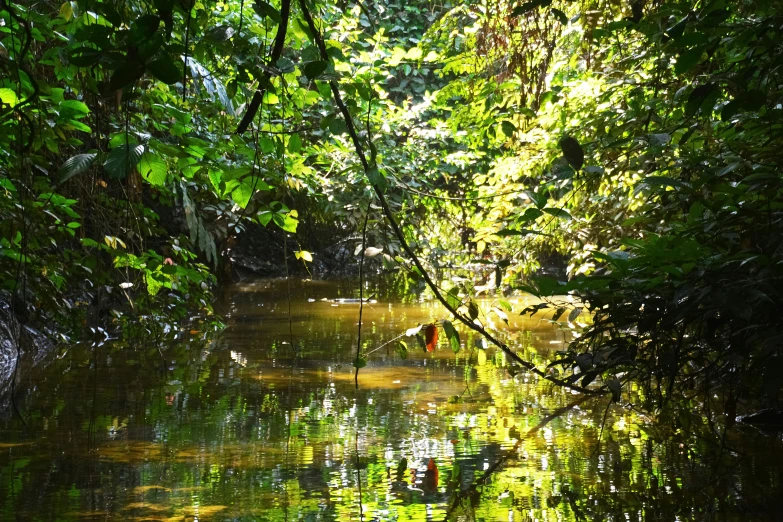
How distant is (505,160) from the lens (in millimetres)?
5500

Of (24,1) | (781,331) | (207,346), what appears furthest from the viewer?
(207,346)

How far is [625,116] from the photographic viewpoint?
404 centimetres

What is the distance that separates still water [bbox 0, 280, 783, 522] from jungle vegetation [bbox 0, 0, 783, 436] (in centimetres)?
29

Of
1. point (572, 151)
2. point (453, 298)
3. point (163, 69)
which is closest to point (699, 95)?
point (572, 151)

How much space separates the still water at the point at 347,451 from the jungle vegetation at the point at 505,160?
285 mm

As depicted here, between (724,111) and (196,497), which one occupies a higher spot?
(724,111)

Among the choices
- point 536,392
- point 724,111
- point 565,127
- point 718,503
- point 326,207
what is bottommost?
point 718,503

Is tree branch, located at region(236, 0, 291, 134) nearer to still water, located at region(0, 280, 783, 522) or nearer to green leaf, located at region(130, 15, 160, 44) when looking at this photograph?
green leaf, located at region(130, 15, 160, 44)

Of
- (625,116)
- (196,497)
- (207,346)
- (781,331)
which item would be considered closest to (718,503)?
(781,331)

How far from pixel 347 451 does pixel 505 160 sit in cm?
283

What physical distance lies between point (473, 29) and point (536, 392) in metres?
2.34

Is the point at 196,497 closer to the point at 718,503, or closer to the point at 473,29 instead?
the point at 718,503

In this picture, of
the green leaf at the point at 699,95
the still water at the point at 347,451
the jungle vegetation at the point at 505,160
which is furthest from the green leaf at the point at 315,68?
the green leaf at the point at 699,95

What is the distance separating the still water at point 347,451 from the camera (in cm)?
263
